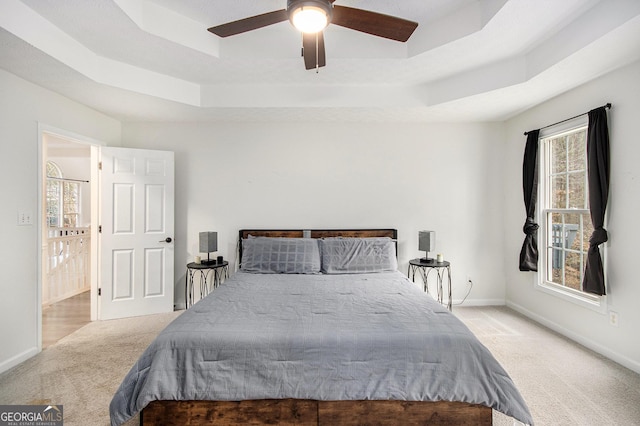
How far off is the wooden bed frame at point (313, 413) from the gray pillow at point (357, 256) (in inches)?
66.2

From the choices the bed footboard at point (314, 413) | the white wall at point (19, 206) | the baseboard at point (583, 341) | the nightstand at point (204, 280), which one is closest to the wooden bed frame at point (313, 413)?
the bed footboard at point (314, 413)

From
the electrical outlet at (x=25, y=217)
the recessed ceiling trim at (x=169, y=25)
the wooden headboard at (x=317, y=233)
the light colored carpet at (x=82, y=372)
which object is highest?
the recessed ceiling trim at (x=169, y=25)

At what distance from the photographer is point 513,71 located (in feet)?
9.25

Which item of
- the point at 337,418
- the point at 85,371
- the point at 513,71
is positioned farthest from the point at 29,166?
the point at 513,71

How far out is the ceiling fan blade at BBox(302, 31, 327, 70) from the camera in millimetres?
1982

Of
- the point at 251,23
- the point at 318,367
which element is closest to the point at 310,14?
the point at 251,23

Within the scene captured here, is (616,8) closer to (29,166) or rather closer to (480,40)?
(480,40)

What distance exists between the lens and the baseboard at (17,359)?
95.9 inches

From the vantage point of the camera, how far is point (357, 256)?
11.0 feet

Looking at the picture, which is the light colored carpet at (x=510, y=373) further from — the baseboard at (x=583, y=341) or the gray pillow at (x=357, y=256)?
the gray pillow at (x=357, y=256)

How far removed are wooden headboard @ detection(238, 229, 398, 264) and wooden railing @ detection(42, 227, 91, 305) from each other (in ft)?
9.18

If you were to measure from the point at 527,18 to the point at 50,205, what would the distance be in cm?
813

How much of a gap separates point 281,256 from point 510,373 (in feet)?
7.47

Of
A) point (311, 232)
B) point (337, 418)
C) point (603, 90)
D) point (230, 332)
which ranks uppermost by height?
point (603, 90)
